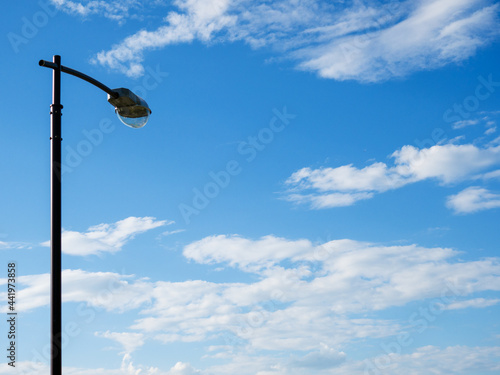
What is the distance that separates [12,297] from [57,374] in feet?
18.1

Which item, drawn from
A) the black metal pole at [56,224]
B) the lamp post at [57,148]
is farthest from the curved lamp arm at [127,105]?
the black metal pole at [56,224]

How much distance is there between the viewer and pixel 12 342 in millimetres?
13219

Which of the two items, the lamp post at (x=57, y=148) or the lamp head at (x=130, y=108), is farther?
the lamp head at (x=130, y=108)

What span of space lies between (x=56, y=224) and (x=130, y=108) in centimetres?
272

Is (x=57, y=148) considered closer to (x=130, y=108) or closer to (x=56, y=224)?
(x=56, y=224)

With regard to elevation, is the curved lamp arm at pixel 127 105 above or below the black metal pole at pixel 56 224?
above

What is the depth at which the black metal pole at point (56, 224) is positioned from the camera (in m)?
8.15

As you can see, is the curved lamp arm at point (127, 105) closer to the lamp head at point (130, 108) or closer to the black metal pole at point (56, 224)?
the lamp head at point (130, 108)

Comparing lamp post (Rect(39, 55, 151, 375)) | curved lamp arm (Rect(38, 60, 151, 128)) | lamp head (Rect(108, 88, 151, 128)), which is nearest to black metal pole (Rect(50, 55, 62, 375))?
lamp post (Rect(39, 55, 151, 375))

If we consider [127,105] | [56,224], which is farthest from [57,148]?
[127,105]

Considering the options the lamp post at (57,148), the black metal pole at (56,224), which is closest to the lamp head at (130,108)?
the lamp post at (57,148)

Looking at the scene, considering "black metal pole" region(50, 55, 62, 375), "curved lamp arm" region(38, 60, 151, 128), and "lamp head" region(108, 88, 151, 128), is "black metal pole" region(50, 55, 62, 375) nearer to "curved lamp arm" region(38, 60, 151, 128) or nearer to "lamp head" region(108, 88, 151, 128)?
"curved lamp arm" region(38, 60, 151, 128)

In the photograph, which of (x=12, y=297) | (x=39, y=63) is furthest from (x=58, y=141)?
(x=12, y=297)

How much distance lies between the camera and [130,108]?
10.6 meters
